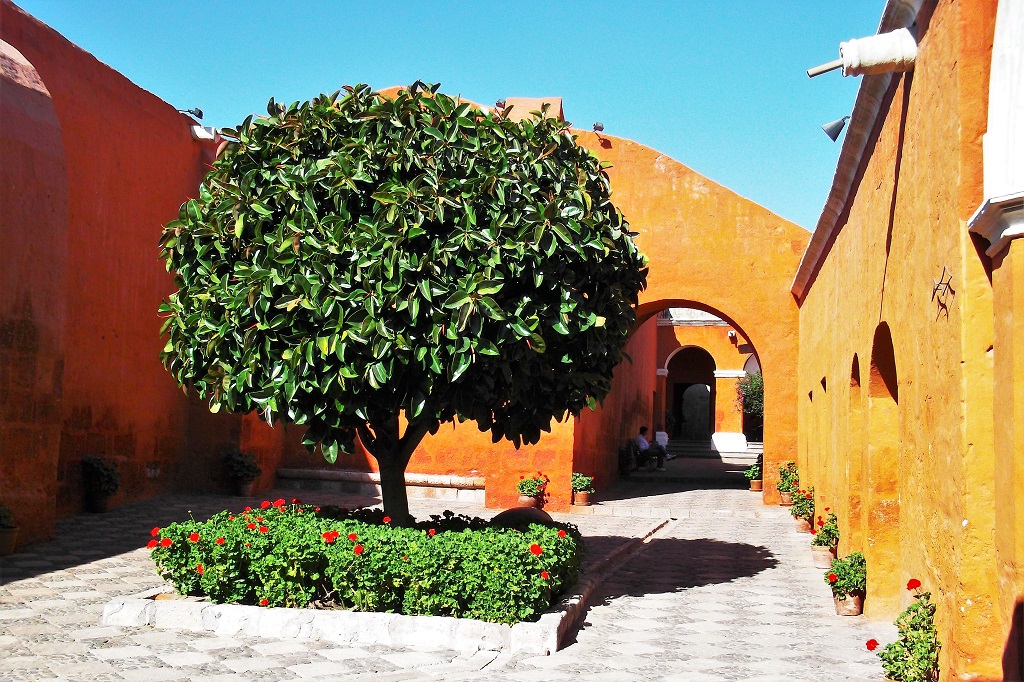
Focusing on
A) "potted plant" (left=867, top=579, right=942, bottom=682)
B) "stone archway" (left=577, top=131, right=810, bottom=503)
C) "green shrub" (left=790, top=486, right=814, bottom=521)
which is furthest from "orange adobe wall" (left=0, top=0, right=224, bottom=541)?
"green shrub" (left=790, top=486, right=814, bottom=521)

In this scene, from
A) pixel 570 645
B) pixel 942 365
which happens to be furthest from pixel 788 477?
pixel 942 365

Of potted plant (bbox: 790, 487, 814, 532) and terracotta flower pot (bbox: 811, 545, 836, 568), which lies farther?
potted plant (bbox: 790, 487, 814, 532)

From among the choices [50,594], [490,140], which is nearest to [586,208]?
[490,140]

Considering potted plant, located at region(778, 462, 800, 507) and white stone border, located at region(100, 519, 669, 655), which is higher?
potted plant, located at region(778, 462, 800, 507)

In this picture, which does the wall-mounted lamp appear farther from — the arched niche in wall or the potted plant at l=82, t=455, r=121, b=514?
the potted plant at l=82, t=455, r=121, b=514

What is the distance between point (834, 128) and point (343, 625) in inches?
217

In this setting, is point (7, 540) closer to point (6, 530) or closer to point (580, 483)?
point (6, 530)

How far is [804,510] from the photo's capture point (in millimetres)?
12383

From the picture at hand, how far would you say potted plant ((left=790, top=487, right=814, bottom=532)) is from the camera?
40.3ft

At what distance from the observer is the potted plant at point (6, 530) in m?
8.41

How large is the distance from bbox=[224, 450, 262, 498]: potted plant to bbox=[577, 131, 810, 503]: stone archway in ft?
16.9

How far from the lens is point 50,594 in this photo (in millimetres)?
7230

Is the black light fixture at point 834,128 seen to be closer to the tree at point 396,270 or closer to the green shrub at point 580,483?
the tree at point 396,270

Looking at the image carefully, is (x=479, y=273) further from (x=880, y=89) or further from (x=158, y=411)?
(x=158, y=411)
